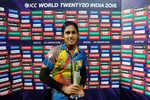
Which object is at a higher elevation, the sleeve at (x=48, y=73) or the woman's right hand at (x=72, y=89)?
the sleeve at (x=48, y=73)

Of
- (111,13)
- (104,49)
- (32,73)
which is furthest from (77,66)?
(111,13)

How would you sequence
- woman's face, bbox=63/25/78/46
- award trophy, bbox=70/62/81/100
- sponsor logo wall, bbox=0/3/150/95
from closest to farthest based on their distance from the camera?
award trophy, bbox=70/62/81/100
woman's face, bbox=63/25/78/46
sponsor logo wall, bbox=0/3/150/95

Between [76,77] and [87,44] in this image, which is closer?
[76,77]

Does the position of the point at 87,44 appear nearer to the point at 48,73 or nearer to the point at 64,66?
the point at 64,66

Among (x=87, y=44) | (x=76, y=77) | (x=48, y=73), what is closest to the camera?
(x=76, y=77)

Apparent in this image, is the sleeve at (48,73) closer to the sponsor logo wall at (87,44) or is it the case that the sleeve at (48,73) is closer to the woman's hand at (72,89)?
the woman's hand at (72,89)

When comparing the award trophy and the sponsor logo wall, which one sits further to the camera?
the sponsor logo wall

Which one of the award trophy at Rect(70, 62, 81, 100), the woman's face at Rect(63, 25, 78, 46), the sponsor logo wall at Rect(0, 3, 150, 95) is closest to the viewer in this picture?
the award trophy at Rect(70, 62, 81, 100)

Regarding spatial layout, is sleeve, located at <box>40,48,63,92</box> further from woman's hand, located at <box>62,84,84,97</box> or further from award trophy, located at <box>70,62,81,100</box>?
award trophy, located at <box>70,62,81,100</box>

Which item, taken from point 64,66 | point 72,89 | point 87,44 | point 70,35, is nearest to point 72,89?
point 72,89

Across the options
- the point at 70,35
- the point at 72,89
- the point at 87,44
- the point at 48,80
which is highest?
the point at 70,35

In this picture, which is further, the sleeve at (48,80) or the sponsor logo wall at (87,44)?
the sponsor logo wall at (87,44)

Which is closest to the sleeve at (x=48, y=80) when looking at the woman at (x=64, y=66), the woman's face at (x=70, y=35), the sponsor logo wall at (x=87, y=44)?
the woman at (x=64, y=66)

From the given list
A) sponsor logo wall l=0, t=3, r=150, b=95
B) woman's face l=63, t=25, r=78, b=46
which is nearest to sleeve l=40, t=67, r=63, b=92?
woman's face l=63, t=25, r=78, b=46
